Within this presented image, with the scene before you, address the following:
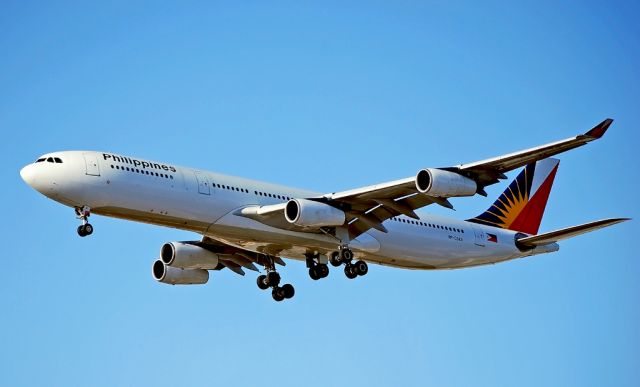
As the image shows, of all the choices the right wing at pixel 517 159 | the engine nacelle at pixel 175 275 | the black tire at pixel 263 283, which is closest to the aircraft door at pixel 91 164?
the engine nacelle at pixel 175 275

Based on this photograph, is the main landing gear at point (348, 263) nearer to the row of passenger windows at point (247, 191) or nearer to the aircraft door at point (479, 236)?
the row of passenger windows at point (247, 191)

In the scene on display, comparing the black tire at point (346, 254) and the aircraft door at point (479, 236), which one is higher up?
the aircraft door at point (479, 236)

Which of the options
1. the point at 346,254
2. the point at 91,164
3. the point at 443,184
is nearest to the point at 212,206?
the point at 91,164

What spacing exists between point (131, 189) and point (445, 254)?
16325mm

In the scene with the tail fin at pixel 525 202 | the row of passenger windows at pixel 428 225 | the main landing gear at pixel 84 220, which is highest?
the tail fin at pixel 525 202

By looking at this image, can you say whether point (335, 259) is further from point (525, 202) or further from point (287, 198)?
point (525, 202)

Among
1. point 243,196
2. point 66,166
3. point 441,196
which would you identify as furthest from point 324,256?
point 66,166

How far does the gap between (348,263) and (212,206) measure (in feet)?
23.3

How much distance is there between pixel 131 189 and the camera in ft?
140

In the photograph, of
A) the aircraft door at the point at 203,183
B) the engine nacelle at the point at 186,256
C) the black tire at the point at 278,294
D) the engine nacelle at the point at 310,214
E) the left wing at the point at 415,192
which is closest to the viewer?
the left wing at the point at 415,192

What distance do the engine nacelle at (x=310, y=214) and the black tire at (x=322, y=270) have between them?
12.6ft

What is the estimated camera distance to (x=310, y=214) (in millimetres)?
44656

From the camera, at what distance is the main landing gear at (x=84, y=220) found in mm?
42375

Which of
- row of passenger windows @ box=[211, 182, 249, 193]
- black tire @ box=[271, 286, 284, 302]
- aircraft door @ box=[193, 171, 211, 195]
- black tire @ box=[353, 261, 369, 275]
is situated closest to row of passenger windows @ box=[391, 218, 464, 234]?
black tire @ box=[353, 261, 369, 275]
